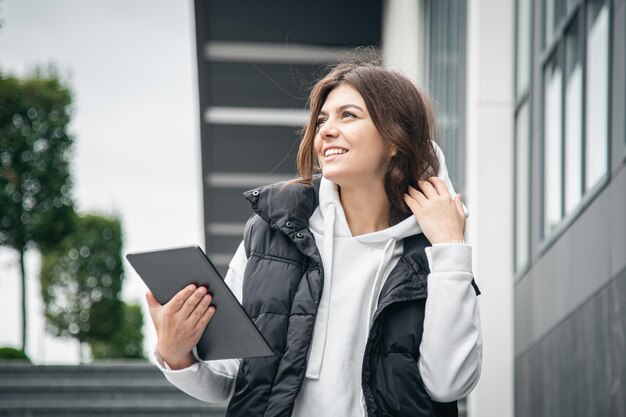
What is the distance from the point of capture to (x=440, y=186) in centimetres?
313

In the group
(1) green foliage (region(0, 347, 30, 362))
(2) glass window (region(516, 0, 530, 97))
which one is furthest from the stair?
(2) glass window (region(516, 0, 530, 97))

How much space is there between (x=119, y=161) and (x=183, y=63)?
7300 mm

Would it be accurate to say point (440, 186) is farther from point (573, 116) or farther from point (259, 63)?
point (259, 63)

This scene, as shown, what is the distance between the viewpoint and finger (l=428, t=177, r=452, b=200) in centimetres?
309

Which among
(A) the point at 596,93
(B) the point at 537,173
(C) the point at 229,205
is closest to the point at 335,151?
(A) the point at 596,93

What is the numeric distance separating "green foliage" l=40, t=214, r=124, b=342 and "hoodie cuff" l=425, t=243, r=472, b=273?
2707 cm

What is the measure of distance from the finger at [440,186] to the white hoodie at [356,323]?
0.05 metres

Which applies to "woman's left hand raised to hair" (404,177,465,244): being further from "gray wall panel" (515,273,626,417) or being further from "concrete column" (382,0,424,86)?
"concrete column" (382,0,424,86)

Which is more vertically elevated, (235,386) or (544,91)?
(544,91)

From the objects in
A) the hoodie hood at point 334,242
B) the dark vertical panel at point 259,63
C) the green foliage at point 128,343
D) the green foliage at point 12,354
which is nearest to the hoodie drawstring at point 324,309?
the hoodie hood at point 334,242

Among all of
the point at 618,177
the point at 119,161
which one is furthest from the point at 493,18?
the point at 119,161

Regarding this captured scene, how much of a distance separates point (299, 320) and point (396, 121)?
686mm

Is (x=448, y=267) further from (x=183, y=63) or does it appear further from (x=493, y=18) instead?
(x=183, y=63)

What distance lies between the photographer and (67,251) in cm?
3164
